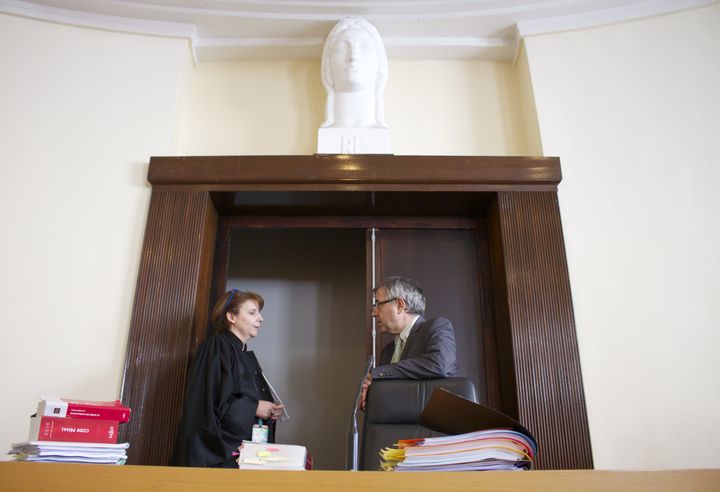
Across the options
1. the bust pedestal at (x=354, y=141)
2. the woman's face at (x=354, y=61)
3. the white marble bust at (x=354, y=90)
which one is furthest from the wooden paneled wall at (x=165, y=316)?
the woman's face at (x=354, y=61)

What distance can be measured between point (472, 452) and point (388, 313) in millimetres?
1808

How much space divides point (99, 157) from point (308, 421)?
2.58m

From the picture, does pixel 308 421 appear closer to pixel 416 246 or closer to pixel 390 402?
pixel 416 246

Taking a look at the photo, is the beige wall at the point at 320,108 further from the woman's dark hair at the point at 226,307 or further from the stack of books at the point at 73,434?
the stack of books at the point at 73,434

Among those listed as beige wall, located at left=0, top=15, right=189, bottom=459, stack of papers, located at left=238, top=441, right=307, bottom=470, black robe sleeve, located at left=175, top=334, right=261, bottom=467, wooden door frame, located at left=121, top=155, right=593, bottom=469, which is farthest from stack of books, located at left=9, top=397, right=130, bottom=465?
beige wall, located at left=0, top=15, right=189, bottom=459

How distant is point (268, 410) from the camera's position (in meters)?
2.91

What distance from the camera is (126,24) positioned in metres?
3.90

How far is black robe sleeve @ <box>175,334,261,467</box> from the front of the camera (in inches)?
101

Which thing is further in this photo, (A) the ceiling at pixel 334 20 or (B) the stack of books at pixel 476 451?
(A) the ceiling at pixel 334 20

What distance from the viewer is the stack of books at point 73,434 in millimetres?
1437

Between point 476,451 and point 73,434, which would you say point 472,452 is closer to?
point 476,451

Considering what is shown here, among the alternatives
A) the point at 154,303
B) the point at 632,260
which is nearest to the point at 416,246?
the point at 632,260

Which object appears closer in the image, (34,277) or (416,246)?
(34,277)

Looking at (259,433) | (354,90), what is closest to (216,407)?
(259,433)
